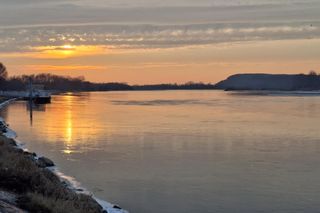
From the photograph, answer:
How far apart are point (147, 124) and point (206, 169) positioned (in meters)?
16.0

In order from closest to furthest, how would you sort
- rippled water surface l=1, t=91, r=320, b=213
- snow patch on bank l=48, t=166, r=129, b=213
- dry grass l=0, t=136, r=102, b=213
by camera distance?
1. dry grass l=0, t=136, r=102, b=213
2. snow patch on bank l=48, t=166, r=129, b=213
3. rippled water surface l=1, t=91, r=320, b=213

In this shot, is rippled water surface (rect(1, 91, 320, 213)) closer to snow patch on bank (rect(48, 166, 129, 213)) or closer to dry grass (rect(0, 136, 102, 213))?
snow patch on bank (rect(48, 166, 129, 213))

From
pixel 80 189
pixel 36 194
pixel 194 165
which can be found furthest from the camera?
pixel 194 165

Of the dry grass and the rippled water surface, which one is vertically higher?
the dry grass

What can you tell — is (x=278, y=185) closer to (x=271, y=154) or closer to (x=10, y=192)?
(x=271, y=154)

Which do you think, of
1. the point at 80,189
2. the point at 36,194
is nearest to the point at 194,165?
the point at 80,189

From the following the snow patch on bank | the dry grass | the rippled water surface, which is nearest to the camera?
the dry grass

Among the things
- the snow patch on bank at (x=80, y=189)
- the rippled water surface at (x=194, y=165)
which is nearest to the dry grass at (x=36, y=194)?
the snow patch on bank at (x=80, y=189)

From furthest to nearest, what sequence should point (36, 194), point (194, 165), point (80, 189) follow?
point (194, 165) → point (80, 189) → point (36, 194)

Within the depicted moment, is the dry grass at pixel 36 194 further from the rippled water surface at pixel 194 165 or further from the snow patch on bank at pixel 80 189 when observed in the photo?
the rippled water surface at pixel 194 165

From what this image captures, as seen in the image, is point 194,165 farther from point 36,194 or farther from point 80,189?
point 36,194

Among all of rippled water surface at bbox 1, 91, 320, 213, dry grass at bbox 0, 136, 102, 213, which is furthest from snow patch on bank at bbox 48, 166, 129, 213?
dry grass at bbox 0, 136, 102, 213

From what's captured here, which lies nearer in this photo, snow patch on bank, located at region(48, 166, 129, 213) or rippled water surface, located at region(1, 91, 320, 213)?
snow patch on bank, located at region(48, 166, 129, 213)

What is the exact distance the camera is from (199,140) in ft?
72.3
